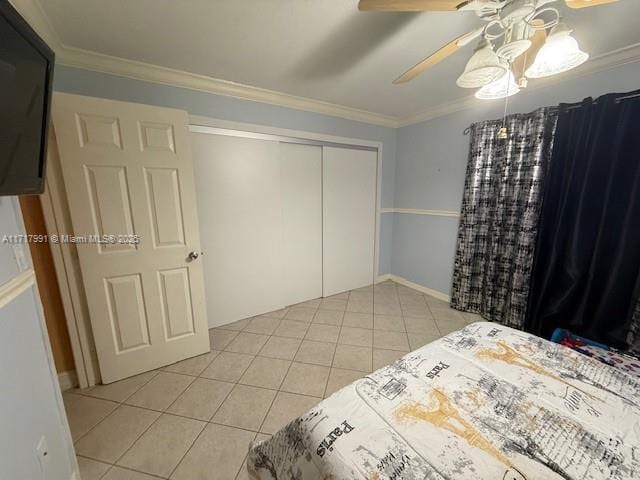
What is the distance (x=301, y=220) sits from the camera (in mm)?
2840

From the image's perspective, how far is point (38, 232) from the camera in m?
1.50

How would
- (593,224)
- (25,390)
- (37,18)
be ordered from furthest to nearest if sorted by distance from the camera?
(593,224), (37,18), (25,390)

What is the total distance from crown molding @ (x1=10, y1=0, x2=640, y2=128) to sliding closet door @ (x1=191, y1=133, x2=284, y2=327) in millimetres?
401

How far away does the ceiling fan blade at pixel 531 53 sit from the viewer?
43.3 inches

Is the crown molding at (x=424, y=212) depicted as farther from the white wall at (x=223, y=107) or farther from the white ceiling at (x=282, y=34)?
the white ceiling at (x=282, y=34)

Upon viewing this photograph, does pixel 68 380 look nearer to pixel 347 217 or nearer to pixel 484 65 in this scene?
pixel 347 217

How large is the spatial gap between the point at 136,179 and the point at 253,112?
121 cm

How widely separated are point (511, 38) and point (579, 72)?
1521 mm

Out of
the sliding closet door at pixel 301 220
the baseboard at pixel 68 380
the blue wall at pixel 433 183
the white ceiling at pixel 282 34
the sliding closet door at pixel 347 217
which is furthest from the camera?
the sliding closet door at pixel 347 217

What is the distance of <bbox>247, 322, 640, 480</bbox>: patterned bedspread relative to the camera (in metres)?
0.69

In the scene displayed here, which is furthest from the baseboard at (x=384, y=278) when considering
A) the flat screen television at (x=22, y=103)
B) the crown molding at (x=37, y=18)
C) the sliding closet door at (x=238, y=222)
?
the crown molding at (x=37, y=18)

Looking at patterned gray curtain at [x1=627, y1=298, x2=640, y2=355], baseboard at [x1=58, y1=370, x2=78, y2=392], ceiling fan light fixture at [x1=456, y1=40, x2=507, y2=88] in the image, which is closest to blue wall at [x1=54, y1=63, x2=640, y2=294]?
patterned gray curtain at [x1=627, y1=298, x2=640, y2=355]

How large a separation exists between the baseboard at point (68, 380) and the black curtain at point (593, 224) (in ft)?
11.9

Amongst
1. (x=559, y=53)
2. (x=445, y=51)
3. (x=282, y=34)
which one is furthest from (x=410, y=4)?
(x=282, y=34)
